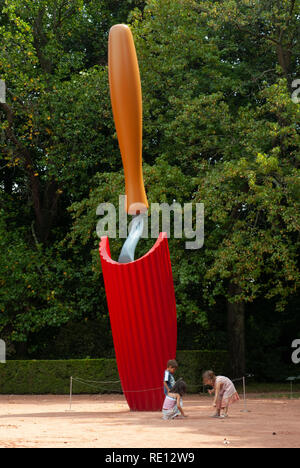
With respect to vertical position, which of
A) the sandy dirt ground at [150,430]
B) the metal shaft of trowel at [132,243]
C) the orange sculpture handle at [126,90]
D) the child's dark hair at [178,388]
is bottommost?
the sandy dirt ground at [150,430]

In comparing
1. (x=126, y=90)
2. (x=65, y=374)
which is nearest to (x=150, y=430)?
(x=126, y=90)

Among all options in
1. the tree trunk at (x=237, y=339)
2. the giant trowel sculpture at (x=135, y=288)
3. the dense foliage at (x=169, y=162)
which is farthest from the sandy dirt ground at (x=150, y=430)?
the tree trunk at (x=237, y=339)

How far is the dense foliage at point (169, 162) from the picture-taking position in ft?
53.2

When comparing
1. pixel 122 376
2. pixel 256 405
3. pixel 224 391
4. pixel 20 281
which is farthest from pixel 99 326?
pixel 224 391

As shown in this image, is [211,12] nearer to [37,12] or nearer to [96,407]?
[37,12]

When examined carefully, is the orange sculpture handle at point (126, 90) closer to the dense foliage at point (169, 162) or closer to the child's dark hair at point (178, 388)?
the child's dark hair at point (178, 388)

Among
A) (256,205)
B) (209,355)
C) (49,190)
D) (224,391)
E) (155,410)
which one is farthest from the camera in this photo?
(49,190)

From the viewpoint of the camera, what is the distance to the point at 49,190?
22688 mm

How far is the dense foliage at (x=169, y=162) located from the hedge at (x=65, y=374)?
4.82 feet

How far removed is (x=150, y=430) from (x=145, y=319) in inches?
116

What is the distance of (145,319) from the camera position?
437 inches

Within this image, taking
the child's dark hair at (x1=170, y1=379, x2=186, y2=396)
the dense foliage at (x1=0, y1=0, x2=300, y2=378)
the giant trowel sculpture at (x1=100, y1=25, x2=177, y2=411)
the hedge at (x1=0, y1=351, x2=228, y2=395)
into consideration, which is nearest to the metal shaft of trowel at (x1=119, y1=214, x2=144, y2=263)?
the giant trowel sculpture at (x1=100, y1=25, x2=177, y2=411)

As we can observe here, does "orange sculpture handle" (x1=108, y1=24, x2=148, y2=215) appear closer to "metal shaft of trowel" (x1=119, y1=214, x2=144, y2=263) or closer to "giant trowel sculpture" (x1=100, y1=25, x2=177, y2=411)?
"giant trowel sculpture" (x1=100, y1=25, x2=177, y2=411)

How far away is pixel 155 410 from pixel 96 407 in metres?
3.12
